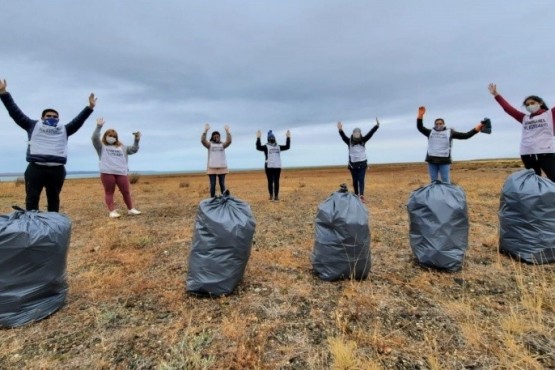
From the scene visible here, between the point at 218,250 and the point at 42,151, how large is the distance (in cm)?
276

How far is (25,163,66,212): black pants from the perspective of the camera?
13.5ft

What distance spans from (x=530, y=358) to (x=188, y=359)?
6.66 feet

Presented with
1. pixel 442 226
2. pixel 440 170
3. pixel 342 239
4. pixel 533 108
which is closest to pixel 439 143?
pixel 440 170

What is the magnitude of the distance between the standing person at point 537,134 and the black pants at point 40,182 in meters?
6.16

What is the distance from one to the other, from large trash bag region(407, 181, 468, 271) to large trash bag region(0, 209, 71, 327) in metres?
3.38

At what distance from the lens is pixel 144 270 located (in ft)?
12.9

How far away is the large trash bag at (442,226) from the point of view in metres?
3.56

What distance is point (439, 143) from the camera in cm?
635

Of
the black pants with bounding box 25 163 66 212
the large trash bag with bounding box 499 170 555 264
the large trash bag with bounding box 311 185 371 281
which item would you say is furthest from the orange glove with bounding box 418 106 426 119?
the black pants with bounding box 25 163 66 212

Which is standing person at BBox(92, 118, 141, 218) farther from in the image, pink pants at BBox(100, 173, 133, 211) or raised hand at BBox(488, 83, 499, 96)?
raised hand at BBox(488, 83, 499, 96)

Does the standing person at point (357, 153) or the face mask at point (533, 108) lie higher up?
the face mask at point (533, 108)

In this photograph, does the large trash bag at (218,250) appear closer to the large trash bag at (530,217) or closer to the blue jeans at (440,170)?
the large trash bag at (530,217)

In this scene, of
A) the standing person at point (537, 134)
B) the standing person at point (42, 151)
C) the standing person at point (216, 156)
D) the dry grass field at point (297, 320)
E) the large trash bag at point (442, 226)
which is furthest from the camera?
the standing person at point (216, 156)

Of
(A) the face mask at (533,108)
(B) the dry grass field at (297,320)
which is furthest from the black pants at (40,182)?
(A) the face mask at (533,108)
